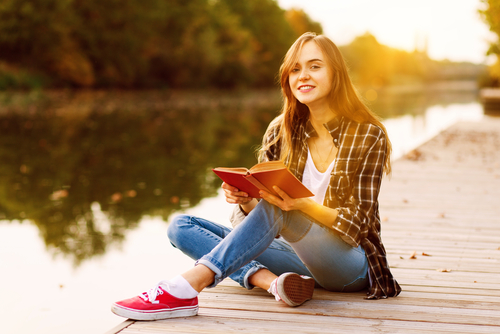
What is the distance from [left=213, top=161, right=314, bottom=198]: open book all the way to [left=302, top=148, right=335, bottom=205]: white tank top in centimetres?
43

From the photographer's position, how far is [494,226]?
482 centimetres

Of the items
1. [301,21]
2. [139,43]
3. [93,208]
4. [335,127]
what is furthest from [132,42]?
[301,21]

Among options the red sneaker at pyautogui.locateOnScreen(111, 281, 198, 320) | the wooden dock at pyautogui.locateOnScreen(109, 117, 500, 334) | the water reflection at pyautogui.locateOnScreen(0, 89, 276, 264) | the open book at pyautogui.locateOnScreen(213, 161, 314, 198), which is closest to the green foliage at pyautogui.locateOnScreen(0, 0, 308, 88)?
the water reflection at pyautogui.locateOnScreen(0, 89, 276, 264)

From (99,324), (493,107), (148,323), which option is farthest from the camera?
(493,107)

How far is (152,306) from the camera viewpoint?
8.48 feet

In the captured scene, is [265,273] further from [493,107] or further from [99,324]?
[493,107]

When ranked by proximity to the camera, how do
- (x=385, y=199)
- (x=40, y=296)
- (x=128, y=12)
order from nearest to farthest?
(x=40, y=296), (x=385, y=199), (x=128, y=12)

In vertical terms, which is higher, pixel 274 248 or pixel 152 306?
pixel 274 248

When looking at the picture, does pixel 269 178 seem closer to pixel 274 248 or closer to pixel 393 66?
pixel 274 248

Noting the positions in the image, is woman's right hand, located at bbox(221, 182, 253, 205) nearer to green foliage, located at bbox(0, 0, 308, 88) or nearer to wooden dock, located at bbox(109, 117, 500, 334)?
wooden dock, located at bbox(109, 117, 500, 334)

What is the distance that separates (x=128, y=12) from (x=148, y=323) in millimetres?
38142

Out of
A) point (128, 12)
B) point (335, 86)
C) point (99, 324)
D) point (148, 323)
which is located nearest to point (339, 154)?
point (335, 86)

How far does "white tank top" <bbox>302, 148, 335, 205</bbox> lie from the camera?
113 inches

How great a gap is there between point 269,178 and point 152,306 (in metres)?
0.80
